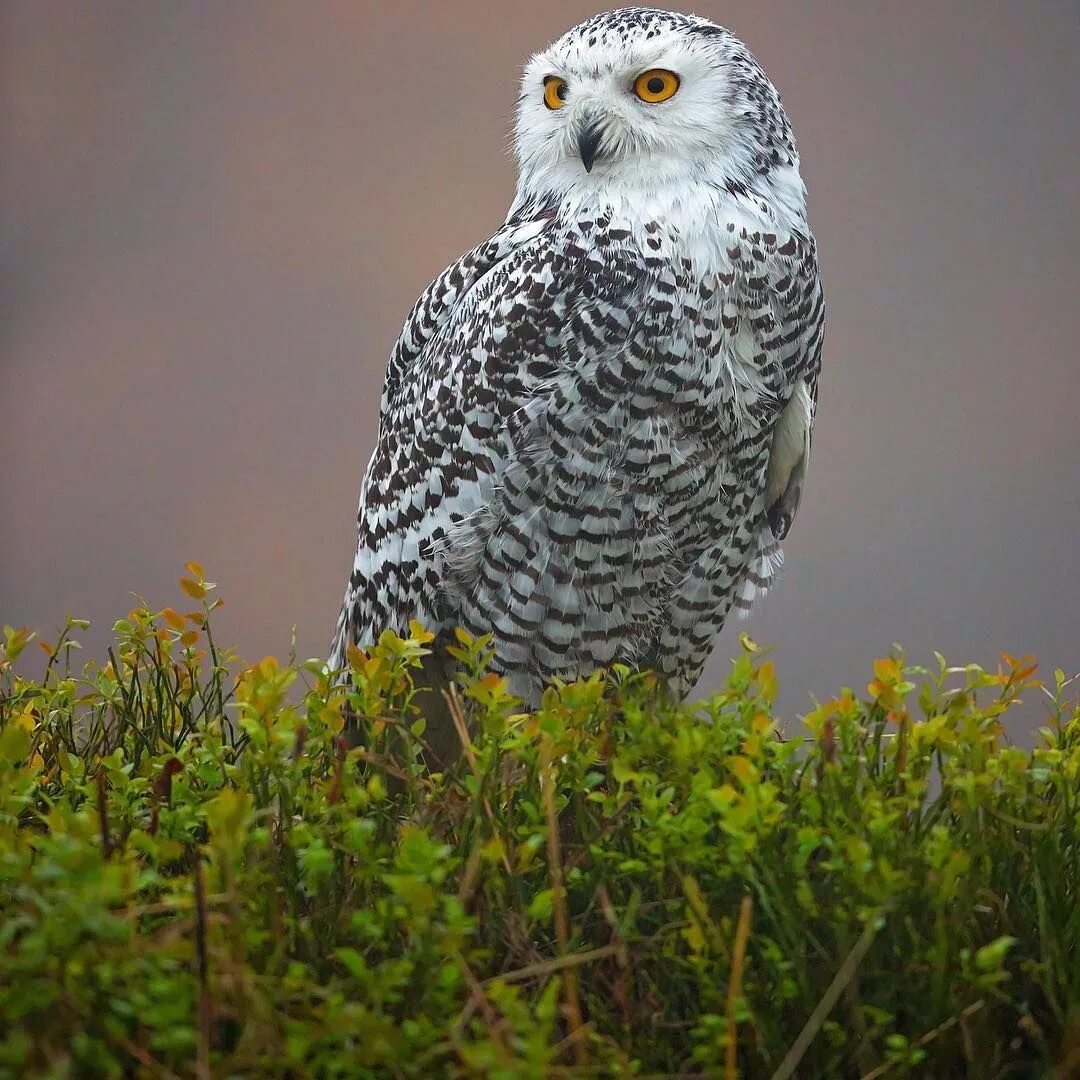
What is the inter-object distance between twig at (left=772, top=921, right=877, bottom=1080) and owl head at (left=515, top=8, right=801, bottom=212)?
1.14 metres

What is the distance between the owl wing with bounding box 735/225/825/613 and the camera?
1.67 meters

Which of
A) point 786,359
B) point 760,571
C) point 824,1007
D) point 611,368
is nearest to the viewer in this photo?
point 824,1007

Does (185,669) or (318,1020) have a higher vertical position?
(185,669)

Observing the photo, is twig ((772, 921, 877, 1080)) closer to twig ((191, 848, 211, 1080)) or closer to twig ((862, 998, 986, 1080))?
twig ((862, 998, 986, 1080))

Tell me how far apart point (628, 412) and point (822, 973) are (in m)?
0.85

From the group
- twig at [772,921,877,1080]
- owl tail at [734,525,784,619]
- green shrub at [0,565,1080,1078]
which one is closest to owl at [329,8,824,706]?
owl tail at [734,525,784,619]

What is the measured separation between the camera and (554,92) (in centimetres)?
179

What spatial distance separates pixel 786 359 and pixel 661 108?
0.42 meters

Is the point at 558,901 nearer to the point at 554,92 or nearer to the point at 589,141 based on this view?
the point at 589,141

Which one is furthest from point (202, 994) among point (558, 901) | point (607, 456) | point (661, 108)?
point (661, 108)

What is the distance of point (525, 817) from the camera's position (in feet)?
4.13

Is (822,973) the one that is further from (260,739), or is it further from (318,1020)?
(260,739)

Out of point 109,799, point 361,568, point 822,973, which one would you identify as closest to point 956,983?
point 822,973

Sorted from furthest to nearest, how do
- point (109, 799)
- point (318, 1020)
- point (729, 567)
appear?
1. point (729, 567)
2. point (109, 799)
3. point (318, 1020)
